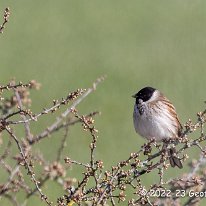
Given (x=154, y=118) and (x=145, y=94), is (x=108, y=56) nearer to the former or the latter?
(x=145, y=94)

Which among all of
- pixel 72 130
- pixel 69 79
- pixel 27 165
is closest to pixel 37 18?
pixel 69 79

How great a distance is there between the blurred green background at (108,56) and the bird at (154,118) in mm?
1698

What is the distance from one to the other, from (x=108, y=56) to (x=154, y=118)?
236 inches

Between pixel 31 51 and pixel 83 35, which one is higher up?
pixel 83 35

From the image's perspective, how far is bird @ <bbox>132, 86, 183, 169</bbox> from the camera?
19.6 feet

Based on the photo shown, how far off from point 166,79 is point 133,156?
7.37 m

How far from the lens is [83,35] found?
12.6 m

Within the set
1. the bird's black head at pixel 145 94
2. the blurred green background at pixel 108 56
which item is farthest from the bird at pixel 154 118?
the blurred green background at pixel 108 56

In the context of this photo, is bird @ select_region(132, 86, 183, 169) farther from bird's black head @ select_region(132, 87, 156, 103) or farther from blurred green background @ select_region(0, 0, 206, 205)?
blurred green background @ select_region(0, 0, 206, 205)

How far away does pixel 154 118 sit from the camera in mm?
6039

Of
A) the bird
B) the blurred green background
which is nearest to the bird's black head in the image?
the bird

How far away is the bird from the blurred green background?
A: 1698 mm

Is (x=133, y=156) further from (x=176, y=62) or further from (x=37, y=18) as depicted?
(x=37, y=18)

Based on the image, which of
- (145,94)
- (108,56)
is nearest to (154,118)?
(145,94)
